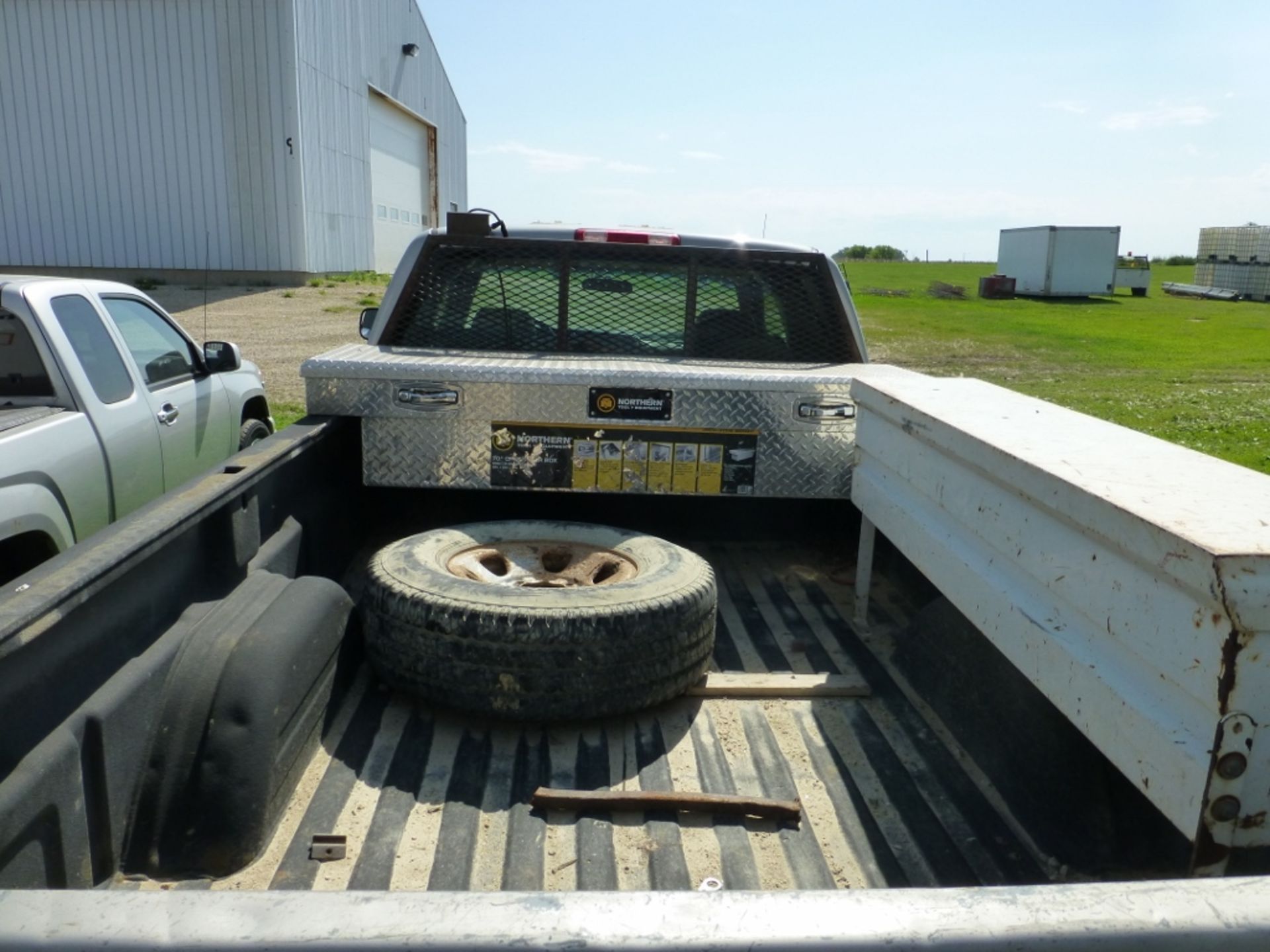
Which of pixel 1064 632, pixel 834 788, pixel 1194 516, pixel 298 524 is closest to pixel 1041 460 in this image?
pixel 1064 632

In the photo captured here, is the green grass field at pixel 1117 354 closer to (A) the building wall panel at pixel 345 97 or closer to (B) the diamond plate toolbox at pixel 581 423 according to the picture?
(B) the diamond plate toolbox at pixel 581 423

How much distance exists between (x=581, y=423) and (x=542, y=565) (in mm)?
496

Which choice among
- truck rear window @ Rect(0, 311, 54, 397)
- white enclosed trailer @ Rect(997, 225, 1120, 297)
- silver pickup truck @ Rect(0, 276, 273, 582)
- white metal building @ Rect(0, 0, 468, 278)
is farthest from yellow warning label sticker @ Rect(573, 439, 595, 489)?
white enclosed trailer @ Rect(997, 225, 1120, 297)

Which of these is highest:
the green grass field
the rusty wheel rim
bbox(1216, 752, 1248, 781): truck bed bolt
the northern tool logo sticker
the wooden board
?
the northern tool logo sticker

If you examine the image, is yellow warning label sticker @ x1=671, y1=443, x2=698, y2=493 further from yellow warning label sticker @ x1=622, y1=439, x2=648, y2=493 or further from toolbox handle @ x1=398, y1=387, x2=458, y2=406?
toolbox handle @ x1=398, y1=387, x2=458, y2=406

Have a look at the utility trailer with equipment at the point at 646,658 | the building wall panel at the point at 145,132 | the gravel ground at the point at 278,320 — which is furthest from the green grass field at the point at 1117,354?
the building wall panel at the point at 145,132

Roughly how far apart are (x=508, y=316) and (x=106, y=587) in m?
2.40

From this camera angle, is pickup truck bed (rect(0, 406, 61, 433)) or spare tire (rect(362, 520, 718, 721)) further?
pickup truck bed (rect(0, 406, 61, 433))

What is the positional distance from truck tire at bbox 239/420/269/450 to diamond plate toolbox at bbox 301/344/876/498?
2592 mm

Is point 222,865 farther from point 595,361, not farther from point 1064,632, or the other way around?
point 595,361

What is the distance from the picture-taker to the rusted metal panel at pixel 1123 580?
156cm

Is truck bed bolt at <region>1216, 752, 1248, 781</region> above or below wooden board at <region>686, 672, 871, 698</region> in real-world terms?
above

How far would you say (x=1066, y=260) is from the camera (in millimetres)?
38938

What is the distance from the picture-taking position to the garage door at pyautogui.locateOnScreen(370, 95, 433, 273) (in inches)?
1096
